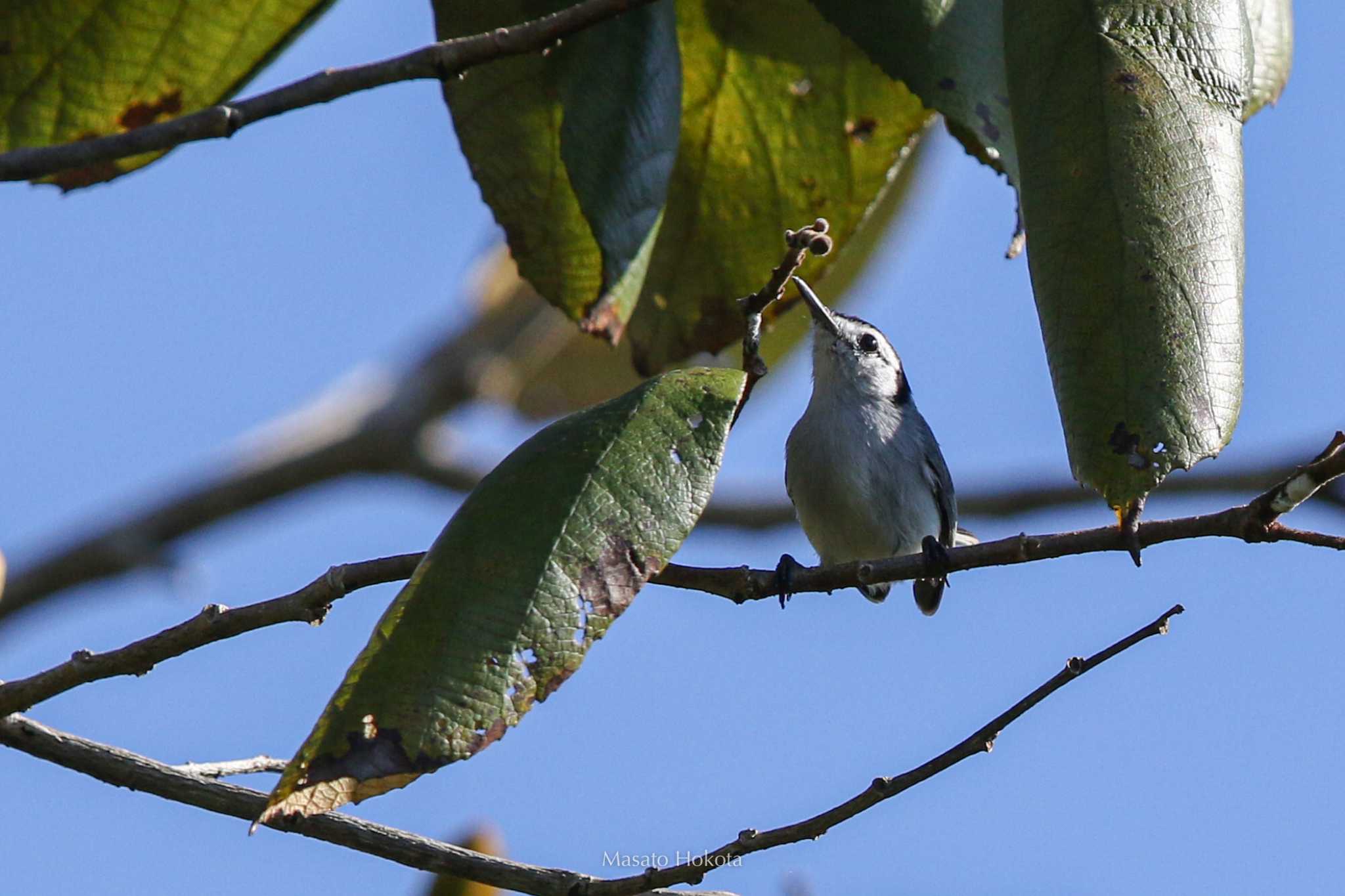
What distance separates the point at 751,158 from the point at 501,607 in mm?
1316

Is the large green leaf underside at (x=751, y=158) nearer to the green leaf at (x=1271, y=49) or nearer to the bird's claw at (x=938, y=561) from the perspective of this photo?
the green leaf at (x=1271, y=49)

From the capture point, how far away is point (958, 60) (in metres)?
2.07

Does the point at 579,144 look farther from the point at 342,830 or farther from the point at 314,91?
the point at 342,830

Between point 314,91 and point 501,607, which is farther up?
point 314,91

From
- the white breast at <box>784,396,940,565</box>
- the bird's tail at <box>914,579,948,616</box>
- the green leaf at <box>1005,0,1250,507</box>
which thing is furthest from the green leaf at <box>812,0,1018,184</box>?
the bird's tail at <box>914,579,948,616</box>

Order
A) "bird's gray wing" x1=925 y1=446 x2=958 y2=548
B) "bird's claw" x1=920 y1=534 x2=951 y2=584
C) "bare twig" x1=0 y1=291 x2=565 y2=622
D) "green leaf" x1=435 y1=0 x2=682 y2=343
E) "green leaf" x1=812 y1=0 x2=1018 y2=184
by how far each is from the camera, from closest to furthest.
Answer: "bird's claw" x1=920 y1=534 x2=951 y2=584 < "green leaf" x1=812 y1=0 x2=1018 y2=184 < "green leaf" x1=435 y1=0 x2=682 y2=343 < "bird's gray wing" x1=925 y1=446 x2=958 y2=548 < "bare twig" x1=0 y1=291 x2=565 y2=622

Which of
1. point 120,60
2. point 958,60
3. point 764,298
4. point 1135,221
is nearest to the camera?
point 1135,221

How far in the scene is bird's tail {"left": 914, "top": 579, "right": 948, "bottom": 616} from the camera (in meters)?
4.34

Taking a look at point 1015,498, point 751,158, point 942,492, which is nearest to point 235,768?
point 751,158

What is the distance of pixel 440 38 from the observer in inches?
94.2

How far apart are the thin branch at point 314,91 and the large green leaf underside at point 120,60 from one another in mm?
714

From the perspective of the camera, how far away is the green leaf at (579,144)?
89.0 inches

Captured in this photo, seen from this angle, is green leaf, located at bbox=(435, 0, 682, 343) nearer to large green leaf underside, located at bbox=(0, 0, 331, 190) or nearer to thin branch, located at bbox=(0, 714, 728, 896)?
large green leaf underside, located at bbox=(0, 0, 331, 190)

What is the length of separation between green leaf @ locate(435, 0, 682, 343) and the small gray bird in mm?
1423
